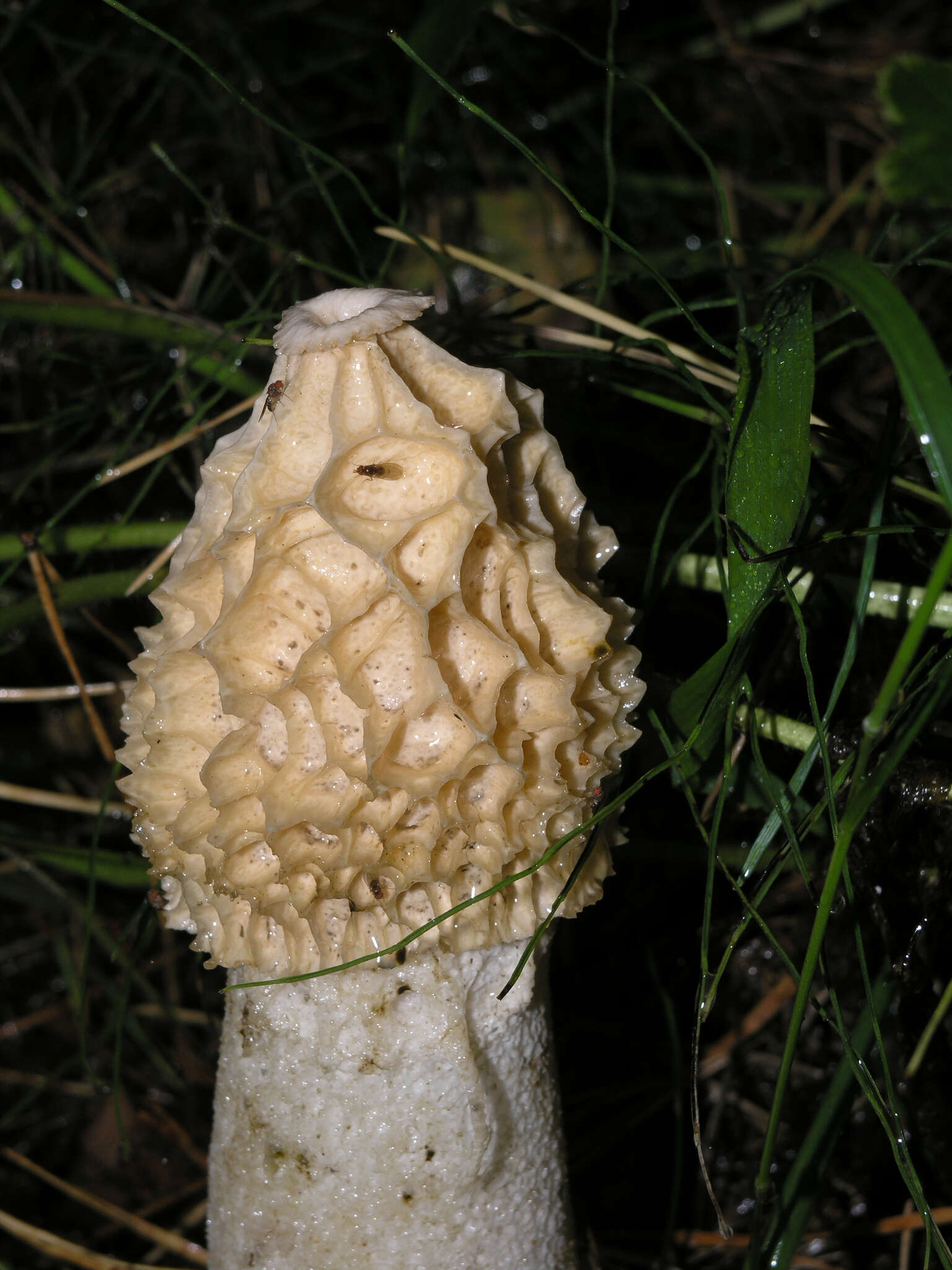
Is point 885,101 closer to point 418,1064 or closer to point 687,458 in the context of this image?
point 687,458

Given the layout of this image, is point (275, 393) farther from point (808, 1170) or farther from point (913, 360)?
point (808, 1170)

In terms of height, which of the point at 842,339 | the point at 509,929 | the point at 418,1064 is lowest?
the point at 418,1064

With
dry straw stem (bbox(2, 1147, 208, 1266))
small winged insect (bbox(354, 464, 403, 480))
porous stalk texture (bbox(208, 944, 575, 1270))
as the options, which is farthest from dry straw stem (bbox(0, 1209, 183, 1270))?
small winged insect (bbox(354, 464, 403, 480))

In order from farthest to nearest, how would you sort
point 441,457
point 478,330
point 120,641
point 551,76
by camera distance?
1. point 551,76
2. point 120,641
3. point 478,330
4. point 441,457

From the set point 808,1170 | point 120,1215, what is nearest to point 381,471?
point 808,1170

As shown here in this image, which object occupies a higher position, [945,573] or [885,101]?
[885,101]

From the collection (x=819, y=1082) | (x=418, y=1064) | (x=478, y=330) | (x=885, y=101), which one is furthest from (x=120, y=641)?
(x=885, y=101)

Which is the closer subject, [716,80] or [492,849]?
[492,849]

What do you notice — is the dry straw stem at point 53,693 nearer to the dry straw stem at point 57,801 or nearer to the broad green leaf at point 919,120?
the dry straw stem at point 57,801
